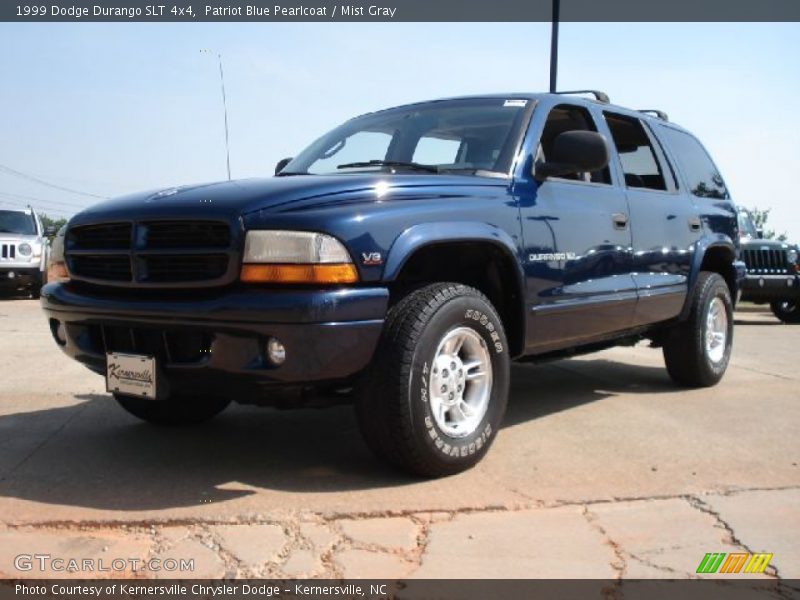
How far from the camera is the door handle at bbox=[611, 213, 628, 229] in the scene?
4523mm

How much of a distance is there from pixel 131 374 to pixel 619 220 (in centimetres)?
286

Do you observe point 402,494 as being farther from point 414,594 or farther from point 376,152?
point 376,152

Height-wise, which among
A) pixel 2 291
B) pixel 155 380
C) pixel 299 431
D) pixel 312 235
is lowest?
pixel 2 291

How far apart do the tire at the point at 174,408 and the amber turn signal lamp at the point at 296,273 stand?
141cm

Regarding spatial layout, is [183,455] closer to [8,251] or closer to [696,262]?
[696,262]

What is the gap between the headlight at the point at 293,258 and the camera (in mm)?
2953

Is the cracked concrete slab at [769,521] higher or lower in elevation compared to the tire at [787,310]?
higher

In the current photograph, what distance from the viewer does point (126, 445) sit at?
12.9 feet

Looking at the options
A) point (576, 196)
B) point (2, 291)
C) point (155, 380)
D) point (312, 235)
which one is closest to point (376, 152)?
point (576, 196)

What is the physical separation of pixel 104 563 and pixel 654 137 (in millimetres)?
4522

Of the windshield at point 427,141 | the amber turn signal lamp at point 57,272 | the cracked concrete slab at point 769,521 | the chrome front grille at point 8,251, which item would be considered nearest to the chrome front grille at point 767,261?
the windshield at point 427,141

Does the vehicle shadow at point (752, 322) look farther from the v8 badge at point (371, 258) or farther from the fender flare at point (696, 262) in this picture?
the v8 badge at point (371, 258)

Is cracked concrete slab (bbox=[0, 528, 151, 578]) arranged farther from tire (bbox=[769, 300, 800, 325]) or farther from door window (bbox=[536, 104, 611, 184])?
tire (bbox=[769, 300, 800, 325])

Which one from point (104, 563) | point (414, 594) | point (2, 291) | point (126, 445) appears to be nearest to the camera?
point (414, 594)
